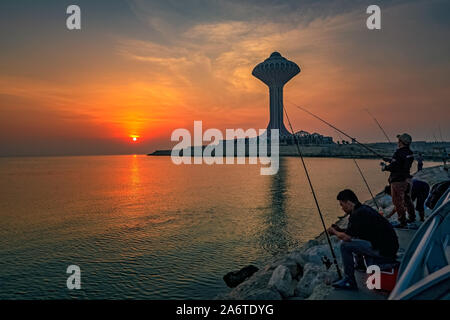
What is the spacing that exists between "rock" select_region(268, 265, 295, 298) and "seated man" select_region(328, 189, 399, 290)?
200 centimetres

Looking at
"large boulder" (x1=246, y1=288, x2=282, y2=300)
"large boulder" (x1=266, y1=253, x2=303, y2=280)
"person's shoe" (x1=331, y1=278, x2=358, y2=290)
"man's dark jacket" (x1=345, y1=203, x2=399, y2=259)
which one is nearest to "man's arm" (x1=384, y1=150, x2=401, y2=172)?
"large boulder" (x1=266, y1=253, x2=303, y2=280)

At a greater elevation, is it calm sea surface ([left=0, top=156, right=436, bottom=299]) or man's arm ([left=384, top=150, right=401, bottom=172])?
man's arm ([left=384, top=150, right=401, bottom=172])

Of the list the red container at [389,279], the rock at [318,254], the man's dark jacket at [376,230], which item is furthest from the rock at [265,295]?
the man's dark jacket at [376,230]

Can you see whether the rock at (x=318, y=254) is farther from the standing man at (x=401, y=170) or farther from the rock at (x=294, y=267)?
the standing man at (x=401, y=170)

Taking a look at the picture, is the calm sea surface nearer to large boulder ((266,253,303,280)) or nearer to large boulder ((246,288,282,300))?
large boulder ((266,253,303,280))

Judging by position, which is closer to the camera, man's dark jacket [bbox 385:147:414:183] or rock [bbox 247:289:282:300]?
rock [bbox 247:289:282:300]

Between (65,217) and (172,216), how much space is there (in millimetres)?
7944

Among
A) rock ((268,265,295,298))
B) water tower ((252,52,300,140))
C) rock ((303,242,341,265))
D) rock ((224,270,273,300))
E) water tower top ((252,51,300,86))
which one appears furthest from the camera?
water tower top ((252,51,300,86))

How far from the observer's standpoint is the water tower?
191875mm

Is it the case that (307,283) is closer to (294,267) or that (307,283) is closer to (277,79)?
(294,267)

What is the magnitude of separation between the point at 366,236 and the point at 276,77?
201 metres

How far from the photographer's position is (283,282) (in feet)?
21.2

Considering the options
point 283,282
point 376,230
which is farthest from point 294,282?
point 376,230

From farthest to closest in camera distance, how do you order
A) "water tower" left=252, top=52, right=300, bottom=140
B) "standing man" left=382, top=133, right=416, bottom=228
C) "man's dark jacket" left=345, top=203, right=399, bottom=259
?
"water tower" left=252, top=52, right=300, bottom=140 → "standing man" left=382, top=133, right=416, bottom=228 → "man's dark jacket" left=345, top=203, right=399, bottom=259
